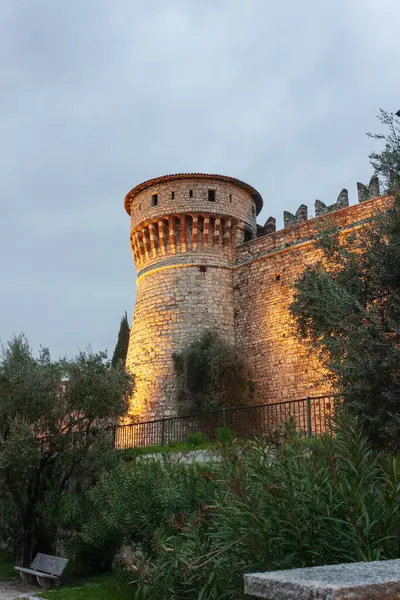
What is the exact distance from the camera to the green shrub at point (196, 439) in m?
13.4

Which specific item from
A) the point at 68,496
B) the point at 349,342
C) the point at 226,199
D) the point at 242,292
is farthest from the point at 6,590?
the point at 226,199

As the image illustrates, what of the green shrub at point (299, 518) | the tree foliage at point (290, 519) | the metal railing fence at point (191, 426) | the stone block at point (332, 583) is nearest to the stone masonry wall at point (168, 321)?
the metal railing fence at point (191, 426)

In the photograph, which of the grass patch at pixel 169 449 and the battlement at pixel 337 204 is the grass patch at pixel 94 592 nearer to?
the grass patch at pixel 169 449

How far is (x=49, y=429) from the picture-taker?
12.4 metres

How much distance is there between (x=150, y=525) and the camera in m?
7.64

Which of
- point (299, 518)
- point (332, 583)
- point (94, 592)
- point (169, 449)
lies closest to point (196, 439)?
point (169, 449)

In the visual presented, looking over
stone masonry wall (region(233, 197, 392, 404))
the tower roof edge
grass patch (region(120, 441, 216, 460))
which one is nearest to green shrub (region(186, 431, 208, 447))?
grass patch (region(120, 441, 216, 460))

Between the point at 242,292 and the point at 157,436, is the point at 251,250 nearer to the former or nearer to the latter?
the point at 242,292

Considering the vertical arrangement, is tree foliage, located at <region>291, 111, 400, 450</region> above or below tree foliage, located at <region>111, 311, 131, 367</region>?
below

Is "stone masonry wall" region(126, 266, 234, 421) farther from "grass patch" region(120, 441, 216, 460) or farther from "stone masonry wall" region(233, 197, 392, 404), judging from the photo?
"grass patch" region(120, 441, 216, 460)

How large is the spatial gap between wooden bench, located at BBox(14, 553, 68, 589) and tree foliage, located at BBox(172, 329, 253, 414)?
8.28m

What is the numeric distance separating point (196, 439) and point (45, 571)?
4.44m

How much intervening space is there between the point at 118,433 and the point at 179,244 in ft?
27.7

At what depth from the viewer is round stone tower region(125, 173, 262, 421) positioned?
20375mm
